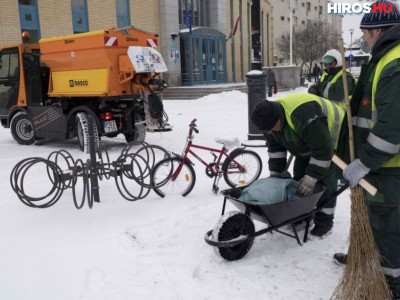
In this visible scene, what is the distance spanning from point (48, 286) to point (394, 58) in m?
2.99

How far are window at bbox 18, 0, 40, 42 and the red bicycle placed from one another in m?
14.3

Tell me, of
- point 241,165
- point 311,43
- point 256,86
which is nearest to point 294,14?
point 311,43

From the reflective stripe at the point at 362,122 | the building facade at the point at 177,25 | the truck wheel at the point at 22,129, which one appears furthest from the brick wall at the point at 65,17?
the reflective stripe at the point at 362,122

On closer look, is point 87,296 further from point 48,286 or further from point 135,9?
point 135,9

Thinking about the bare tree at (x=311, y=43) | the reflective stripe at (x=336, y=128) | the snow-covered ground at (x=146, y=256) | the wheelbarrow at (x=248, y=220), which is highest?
the bare tree at (x=311, y=43)

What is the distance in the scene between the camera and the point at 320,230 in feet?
14.0

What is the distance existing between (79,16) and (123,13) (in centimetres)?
298

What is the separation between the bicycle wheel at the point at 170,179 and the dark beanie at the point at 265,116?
6.98ft

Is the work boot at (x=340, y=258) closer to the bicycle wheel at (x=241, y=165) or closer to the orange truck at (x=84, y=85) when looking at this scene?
the bicycle wheel at (x=241, y=165)

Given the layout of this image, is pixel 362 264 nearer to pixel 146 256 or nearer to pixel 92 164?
pixel 146 256

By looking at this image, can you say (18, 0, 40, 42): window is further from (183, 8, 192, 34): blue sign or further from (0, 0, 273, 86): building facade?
(183, 8, 192, 34): blue sign

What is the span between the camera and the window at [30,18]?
17625 millimetres

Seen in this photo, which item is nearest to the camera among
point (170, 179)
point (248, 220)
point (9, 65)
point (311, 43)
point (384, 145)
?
point (384, 145)

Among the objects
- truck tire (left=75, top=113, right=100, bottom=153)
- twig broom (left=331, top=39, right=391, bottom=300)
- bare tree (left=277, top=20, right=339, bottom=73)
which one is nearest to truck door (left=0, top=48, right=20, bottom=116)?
truck tire (left=75, top=113, right=100, bottom=153)
